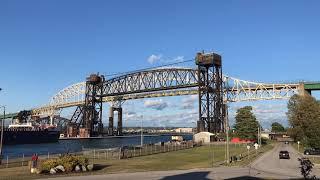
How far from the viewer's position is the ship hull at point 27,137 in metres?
175

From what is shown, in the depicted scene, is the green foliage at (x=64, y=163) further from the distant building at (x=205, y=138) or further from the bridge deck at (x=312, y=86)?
the bridge deck at (x=312, y=86)

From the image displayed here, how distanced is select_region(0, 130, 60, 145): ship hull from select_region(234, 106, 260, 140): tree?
8813cm

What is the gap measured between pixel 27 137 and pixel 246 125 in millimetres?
92951

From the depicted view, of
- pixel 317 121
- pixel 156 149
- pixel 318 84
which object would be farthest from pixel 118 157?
pixel 318 84

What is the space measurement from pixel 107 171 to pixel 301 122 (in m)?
69.6

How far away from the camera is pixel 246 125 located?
456 feet

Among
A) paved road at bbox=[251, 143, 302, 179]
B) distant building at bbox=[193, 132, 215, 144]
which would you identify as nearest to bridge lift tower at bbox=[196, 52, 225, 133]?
distant building at bbox=[193, 132, 215, 144]

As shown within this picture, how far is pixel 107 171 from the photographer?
155 ft

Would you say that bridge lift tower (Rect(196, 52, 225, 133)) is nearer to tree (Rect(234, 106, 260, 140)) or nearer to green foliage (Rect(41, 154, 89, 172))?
tree (Rect(234, 106, 260, 140))

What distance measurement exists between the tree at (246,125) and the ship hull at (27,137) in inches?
3470

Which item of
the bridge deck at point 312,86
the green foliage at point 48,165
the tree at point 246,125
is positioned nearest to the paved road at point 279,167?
the green foliage at point 48,165

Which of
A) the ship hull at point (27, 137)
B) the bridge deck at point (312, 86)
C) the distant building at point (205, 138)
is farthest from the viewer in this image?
the ship hull at point (27, 137)

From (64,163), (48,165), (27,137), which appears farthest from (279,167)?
(27,137)

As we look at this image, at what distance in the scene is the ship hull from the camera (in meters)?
175
